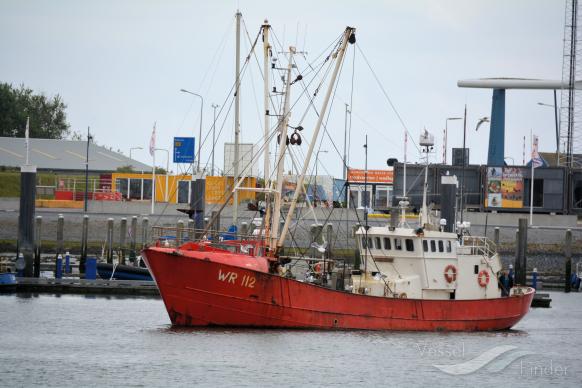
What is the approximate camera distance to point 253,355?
38.5m

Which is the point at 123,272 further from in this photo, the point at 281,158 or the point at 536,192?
the point at 536,192

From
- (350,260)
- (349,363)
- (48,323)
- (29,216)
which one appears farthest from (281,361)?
(350,260)

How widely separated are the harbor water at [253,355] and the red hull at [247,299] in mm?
461

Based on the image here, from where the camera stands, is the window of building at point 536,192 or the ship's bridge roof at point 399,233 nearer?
the ship's bridge roof at point 399,233

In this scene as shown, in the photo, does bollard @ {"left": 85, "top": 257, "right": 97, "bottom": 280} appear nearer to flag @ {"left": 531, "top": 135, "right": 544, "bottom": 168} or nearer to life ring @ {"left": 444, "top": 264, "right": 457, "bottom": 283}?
life ring @ {"left": 444, "top": 264, "right": 457, "bottom": 283}

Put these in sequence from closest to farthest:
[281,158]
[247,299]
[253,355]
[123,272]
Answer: [253,355] < [247,299] < [281,158] < [123,272]

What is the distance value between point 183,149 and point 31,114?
5811 centimetres

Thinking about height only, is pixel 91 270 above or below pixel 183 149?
below

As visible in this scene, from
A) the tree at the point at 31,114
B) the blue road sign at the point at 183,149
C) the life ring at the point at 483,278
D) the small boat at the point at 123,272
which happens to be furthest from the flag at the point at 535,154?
the tree at the point at 31,114

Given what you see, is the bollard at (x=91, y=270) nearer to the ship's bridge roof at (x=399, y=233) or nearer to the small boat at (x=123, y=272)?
the small boat at (x=123, y=272)

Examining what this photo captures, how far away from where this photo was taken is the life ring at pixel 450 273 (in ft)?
150

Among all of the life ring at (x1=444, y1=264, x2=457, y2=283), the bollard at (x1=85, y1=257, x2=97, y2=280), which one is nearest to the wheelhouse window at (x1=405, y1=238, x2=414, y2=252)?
the life ring at (x1=444, y1=264, x2=457, y2=283)

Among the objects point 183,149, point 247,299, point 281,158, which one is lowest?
point 247,299

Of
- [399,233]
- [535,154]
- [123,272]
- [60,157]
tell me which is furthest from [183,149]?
[399,233]
